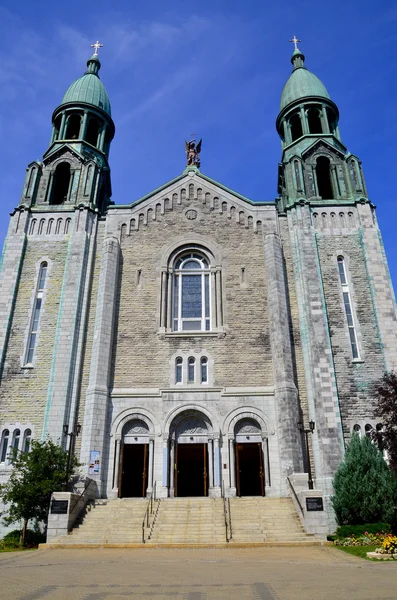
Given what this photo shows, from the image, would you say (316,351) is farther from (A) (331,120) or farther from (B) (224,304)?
(A) (331,120)

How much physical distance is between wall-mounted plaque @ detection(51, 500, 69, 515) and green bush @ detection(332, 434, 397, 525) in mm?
10039

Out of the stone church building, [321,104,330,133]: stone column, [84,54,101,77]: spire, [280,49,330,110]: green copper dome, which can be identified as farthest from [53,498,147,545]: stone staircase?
[84,54,101,77]: spire

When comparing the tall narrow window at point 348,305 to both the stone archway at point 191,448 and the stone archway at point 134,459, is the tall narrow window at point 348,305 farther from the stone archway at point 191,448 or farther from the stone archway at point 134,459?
the stone archway at point 134,459

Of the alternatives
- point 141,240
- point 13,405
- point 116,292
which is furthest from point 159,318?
point 13,405

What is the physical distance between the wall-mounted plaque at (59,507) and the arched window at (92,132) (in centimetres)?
2359

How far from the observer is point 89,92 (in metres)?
32.0

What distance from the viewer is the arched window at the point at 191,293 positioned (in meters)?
24.1

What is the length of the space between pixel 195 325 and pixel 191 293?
78.5 inches

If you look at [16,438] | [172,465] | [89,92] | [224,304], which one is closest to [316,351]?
[224,304]

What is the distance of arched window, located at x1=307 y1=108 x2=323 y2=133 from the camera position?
31.2 m

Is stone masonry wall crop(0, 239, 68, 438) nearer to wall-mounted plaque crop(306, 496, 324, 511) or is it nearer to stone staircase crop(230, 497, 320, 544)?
stone staircase crop(230, 497, 320, 544)

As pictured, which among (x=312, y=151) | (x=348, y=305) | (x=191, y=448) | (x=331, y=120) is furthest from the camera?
(x=331, y=120)

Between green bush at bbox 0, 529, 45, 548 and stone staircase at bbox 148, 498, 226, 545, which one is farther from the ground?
stone staircase at bbox 148, 498, 226, 545

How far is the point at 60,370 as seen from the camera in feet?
70.8
